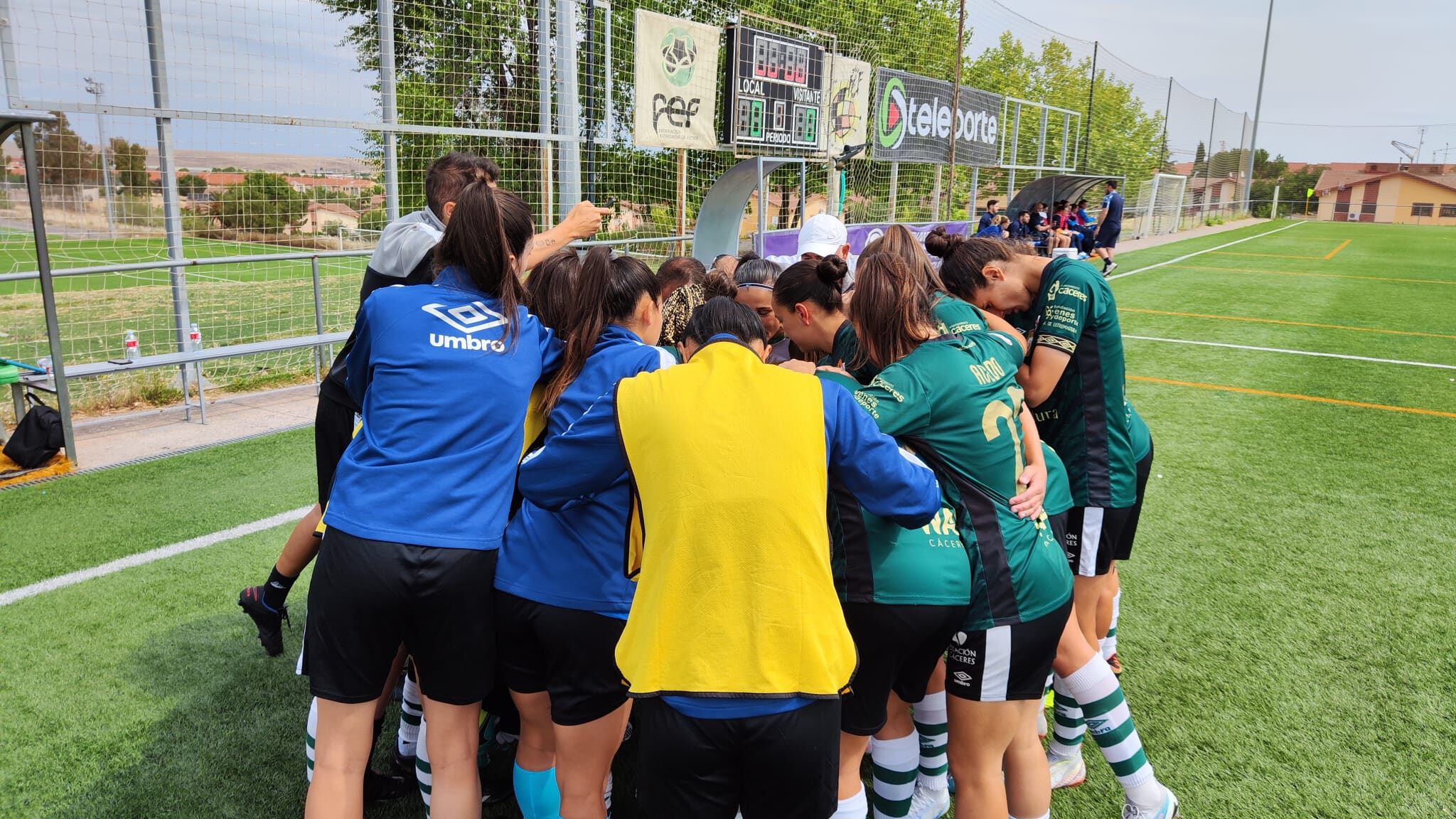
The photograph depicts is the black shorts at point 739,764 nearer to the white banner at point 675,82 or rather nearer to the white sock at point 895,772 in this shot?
the white sock at point 895,772

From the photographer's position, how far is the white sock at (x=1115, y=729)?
8.88 ft

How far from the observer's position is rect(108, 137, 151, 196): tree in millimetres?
8914

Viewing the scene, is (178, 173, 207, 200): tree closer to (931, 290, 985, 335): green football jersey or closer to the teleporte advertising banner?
(931, 290, 985, 335): green football jersey

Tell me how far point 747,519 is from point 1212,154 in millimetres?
58819

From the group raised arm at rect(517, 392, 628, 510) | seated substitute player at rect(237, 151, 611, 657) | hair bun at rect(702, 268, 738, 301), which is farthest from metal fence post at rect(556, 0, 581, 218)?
raised arm at rect(517, 392, 628, 510)

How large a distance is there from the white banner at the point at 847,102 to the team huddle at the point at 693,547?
12292 millimetres

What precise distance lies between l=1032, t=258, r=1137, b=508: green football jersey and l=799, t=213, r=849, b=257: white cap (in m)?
1.35

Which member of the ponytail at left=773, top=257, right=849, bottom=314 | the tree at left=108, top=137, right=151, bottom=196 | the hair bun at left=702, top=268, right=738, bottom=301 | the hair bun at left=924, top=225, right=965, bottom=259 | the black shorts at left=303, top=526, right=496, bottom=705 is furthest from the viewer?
the tree at left=108, top=137, right=151, bottom=196

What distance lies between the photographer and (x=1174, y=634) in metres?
4.13

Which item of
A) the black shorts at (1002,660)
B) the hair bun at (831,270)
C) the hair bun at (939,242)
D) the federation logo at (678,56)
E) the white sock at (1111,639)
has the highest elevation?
the federation logo at (678,56)

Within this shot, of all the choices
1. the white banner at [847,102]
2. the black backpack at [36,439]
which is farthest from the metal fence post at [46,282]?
the white banner at [847,102]

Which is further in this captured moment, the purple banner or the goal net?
the goal net

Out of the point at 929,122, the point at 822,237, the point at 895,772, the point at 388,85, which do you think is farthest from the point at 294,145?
the point at 929,122

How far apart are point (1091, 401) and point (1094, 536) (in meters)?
0.47
